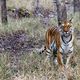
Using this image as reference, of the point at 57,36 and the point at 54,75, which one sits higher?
the point at 57,36

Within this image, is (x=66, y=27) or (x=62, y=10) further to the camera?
(x=62, y=10)

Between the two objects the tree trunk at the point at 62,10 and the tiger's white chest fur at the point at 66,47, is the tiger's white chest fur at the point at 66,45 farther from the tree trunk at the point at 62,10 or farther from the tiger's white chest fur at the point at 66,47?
the tree trunk at the point at 62,10

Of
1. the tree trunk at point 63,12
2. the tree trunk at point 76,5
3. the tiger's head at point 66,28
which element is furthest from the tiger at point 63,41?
the tree trunk at point 76,5

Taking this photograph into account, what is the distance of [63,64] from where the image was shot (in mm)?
6574

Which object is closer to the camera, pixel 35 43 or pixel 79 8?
pixel 35 43

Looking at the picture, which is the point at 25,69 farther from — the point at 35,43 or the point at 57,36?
the point at 35,43

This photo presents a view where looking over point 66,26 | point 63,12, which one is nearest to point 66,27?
point 66,26

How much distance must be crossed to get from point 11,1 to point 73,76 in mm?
12543

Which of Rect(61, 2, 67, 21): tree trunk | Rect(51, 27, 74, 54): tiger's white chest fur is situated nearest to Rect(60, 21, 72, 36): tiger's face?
Rect(51, 27, 74, 54): tiger's white chest fur

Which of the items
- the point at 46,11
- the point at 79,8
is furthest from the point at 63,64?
the point at 46,11

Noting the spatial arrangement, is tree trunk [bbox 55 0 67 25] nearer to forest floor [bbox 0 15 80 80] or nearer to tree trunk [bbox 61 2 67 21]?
tree trunk [bbox 61 2 67 21]

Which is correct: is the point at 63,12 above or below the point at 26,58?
above

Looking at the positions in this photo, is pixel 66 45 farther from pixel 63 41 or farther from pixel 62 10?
pixel 62 10

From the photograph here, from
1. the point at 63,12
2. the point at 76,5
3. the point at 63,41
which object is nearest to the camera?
the point at 63,41
